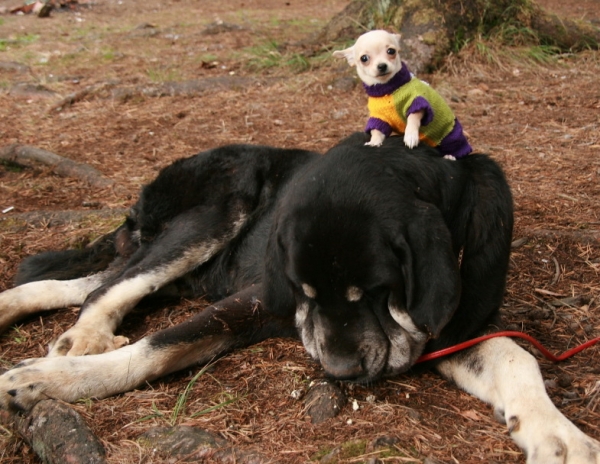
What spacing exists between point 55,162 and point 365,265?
4.93 m

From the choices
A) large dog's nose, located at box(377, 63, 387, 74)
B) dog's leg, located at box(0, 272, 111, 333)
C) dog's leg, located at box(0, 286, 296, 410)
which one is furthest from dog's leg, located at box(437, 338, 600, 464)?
dog's leg, located at box(0, 272, 111, 333)

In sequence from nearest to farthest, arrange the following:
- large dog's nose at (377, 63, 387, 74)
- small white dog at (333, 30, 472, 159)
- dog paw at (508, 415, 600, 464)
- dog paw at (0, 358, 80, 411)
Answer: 1. dog paw at (508, 415, 600, 464)
2. dog paw at (0, 358, 80, 411)
3. small white dog at (333, 30, 472, 159)
4. large dog's nose at (377, 63, 387, 74)

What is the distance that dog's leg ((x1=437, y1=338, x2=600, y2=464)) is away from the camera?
2.61 metres

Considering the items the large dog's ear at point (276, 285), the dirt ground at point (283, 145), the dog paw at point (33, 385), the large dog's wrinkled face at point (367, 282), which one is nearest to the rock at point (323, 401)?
the dirt ground at point (283, 145)

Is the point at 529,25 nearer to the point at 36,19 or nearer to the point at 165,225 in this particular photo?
the point at 165,225

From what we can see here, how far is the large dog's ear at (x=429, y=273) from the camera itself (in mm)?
2832

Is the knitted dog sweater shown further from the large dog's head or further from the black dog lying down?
the large dog's head

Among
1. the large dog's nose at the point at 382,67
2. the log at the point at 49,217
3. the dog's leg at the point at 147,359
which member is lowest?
the log at the point at 49,217

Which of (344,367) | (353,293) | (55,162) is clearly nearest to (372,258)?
(353,293)

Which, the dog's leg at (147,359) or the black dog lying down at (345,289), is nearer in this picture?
the black dog lying down at (345,289)

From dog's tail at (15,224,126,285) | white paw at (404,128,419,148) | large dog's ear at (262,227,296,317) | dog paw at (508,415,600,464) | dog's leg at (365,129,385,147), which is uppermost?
white paw at (404,128,419,148)

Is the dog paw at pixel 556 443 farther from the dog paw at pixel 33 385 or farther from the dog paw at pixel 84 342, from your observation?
the dog paw at pixel 84 342

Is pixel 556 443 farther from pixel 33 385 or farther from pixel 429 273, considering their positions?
pixel 33 385

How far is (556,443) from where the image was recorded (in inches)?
104
